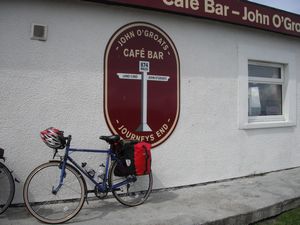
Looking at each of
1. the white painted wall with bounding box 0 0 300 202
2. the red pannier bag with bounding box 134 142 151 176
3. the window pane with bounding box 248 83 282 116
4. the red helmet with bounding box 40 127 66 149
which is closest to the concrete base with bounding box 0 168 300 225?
the white painted wall with bounding box 0 0 300 202

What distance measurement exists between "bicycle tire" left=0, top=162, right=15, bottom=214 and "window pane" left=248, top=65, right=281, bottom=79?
4.70 m

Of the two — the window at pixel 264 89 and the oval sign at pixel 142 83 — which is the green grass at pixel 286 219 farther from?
the window at pixel 264 89

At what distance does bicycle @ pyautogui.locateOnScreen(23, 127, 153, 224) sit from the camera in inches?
163

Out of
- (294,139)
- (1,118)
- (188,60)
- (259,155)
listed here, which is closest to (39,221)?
(1,118)

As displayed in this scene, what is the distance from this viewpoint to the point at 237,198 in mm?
5055

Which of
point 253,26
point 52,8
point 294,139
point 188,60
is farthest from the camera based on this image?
point 294,139

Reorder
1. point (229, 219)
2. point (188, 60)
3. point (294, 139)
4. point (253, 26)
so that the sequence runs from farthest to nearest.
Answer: point (294, 139) < point (253, 26) < point (188, 60) < point (229, 219)

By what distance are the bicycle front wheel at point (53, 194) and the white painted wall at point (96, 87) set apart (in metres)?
0.23

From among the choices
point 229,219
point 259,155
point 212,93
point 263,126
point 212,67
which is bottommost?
point 229,219

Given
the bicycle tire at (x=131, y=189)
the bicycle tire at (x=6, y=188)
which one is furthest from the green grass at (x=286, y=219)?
the bicycle tire at (x=6, y=188)

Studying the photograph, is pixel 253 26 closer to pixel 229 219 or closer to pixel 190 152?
pixel 190 152

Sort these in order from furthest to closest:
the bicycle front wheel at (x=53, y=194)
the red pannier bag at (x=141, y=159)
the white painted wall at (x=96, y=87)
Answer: the red pannier bag at (x=141, y=159) < the white painted wall at (x=96, y=87) < the bicycle front wheel at (x=53, y=194)

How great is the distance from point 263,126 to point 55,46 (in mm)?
4172

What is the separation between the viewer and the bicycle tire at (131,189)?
15.0ft
